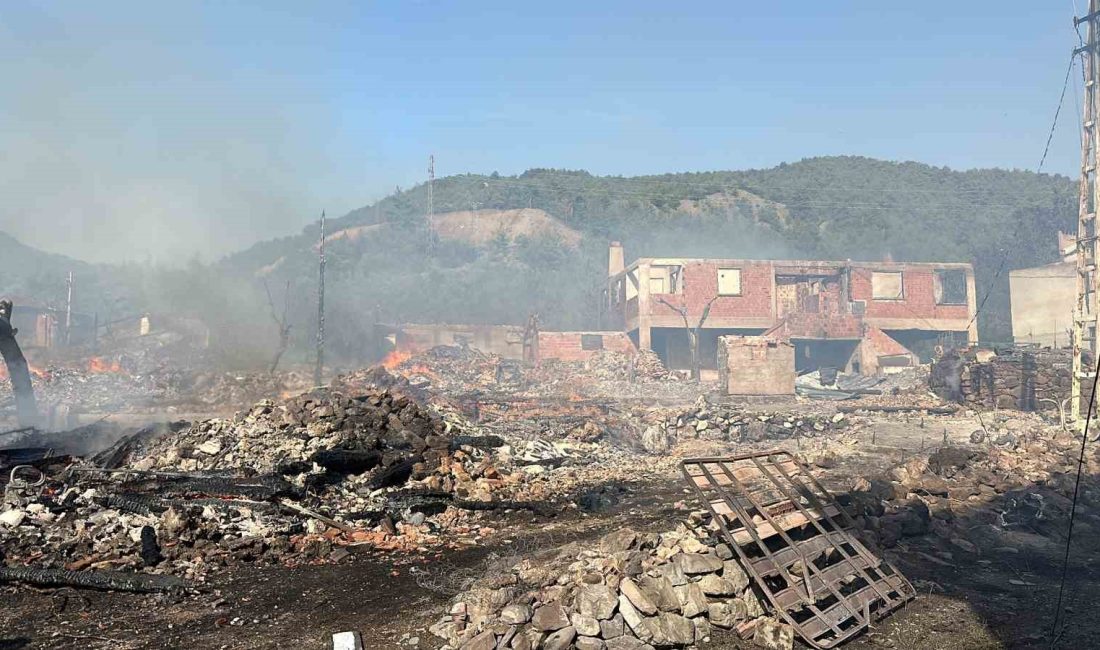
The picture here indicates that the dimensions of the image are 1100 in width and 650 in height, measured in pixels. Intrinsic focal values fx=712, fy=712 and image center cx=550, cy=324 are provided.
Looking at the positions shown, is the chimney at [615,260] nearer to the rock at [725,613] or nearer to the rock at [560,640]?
the rock at [725,613]

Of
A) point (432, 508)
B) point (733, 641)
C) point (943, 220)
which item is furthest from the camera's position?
point (943, 220)

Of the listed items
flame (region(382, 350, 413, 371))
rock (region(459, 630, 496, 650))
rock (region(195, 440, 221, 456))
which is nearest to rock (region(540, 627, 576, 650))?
rock (region(459, 630, 496, 650))

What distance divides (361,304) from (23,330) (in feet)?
69.6

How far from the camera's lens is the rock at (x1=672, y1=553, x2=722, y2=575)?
5.46m

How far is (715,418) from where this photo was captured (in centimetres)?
1706

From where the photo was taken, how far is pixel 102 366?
30.7 meters

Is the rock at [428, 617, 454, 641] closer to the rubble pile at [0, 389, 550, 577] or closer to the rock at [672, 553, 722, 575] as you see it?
the rock at [672, 553, 722, 575]

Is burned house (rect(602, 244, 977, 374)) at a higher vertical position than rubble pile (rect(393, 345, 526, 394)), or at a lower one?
higher

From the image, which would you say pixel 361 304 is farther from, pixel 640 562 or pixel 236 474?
pixel 640 562

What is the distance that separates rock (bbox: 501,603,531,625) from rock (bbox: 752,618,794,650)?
1.69m

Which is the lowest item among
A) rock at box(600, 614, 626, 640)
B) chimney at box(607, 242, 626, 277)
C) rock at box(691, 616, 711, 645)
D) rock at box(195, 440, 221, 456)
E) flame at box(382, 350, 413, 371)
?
rock at box(691, 616, 711, 645)

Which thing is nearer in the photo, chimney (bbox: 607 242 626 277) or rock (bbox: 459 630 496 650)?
rock (bbox: 459 630 496 650)

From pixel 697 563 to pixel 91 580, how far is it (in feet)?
18.0

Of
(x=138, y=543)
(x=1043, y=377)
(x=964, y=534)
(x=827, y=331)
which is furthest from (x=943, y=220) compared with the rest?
(x=138, y=543)
